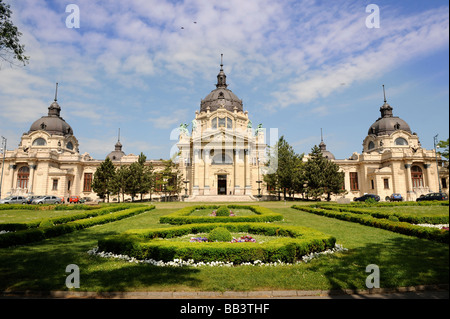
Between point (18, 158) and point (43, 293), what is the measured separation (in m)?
54.9

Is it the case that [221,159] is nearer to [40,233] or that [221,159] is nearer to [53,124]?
[53,124]

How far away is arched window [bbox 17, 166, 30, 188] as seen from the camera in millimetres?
48969

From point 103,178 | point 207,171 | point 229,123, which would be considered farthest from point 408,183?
point 103,178

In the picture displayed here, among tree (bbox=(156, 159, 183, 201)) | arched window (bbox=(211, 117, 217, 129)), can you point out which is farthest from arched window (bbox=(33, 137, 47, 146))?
arched window (bbox=(211, 117, 217, 129))

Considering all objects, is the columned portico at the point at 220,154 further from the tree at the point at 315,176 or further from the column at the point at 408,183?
the column at the point at 408,183

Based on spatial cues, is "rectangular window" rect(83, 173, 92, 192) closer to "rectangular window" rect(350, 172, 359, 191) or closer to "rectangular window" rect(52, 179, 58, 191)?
"rectangular window" rect(52, 179, 58, 191)

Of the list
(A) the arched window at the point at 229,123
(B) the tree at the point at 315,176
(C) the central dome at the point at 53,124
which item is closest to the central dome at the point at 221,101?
(A) the arched window at the point at 229,123

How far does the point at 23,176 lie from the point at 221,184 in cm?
3779

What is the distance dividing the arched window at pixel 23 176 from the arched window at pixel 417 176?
73072 millimetres

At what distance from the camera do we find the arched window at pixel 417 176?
48969 millimetres

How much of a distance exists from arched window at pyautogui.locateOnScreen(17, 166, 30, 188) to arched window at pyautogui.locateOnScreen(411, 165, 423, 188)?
73.1 metres

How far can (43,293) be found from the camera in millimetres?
6133

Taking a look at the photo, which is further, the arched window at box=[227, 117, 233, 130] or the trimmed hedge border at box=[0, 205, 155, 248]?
the arched window at box=[227, 117, 233, 130]
